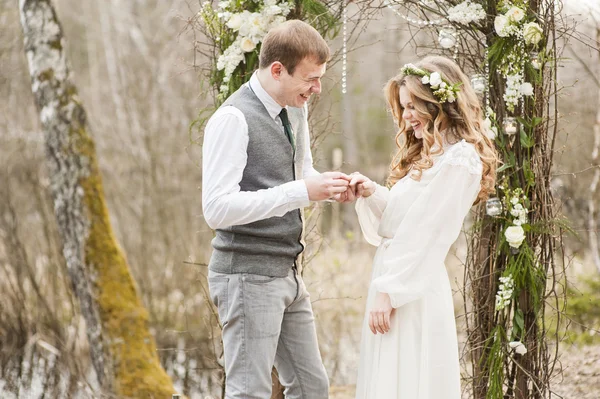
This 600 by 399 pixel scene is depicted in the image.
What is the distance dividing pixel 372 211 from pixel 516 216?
29.3 inches

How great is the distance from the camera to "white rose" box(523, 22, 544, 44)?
10.7ft

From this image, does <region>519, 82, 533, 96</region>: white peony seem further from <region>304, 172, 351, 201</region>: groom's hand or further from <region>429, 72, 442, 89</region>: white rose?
<region>304, 172, 351, 201</region>: groom's hand

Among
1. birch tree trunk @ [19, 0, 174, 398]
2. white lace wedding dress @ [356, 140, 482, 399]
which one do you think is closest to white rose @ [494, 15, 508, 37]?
white lace wedding dress @ [356, 140, 482, 399]

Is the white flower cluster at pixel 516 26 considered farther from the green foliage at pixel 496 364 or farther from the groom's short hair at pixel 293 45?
the green foliage at pixel 496 364

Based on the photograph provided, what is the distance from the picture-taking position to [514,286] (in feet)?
11.3

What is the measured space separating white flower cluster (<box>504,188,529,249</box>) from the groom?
1.03 m

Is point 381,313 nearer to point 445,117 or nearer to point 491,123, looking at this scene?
point 445,117

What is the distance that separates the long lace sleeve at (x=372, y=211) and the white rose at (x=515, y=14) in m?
0.92

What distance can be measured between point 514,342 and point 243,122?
5.47 ft

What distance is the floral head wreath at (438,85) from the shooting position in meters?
2.79

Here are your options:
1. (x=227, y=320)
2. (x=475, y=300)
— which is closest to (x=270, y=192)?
(x=227, y=320)

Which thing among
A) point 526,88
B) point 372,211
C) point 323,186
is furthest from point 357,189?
point 526,88

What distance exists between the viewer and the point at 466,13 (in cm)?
336

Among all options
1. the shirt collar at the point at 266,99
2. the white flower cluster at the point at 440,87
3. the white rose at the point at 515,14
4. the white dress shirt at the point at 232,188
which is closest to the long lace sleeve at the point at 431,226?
the white flower cluster at the point at 440,87
